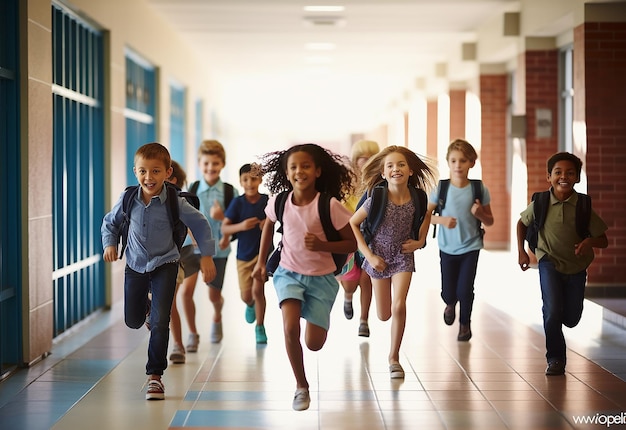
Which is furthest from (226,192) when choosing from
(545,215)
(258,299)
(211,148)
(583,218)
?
(583,218)

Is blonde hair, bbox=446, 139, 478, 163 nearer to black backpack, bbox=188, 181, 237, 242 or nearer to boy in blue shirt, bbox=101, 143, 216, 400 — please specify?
black backpack, bbox=188, 181, 237, 242

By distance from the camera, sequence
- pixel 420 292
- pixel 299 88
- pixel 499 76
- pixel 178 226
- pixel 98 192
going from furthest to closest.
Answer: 1. pixel 299 88
2. pixel 499 76
3. pixel 420 292
4. pixel 98 192
5. pixel 178 226

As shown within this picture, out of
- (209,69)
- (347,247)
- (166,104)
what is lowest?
(347,247)

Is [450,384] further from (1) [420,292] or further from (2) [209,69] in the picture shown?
(2) [209,69]

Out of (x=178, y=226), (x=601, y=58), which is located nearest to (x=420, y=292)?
(x=601, y=58)

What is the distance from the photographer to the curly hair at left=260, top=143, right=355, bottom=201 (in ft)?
17.4

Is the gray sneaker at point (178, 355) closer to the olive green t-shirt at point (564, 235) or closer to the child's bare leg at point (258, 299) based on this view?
the child's bare leg at point (258, 299)

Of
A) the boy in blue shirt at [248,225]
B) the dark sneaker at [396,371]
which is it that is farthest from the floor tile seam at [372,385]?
the boy in blue shirt at [248,225]

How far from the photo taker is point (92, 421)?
506 centimetres

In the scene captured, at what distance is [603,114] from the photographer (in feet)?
31.3

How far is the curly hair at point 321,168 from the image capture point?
5316 mm

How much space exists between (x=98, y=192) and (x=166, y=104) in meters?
4.70

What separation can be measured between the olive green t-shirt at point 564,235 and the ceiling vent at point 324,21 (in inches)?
294

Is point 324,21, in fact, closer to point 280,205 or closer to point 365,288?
point 365,288
